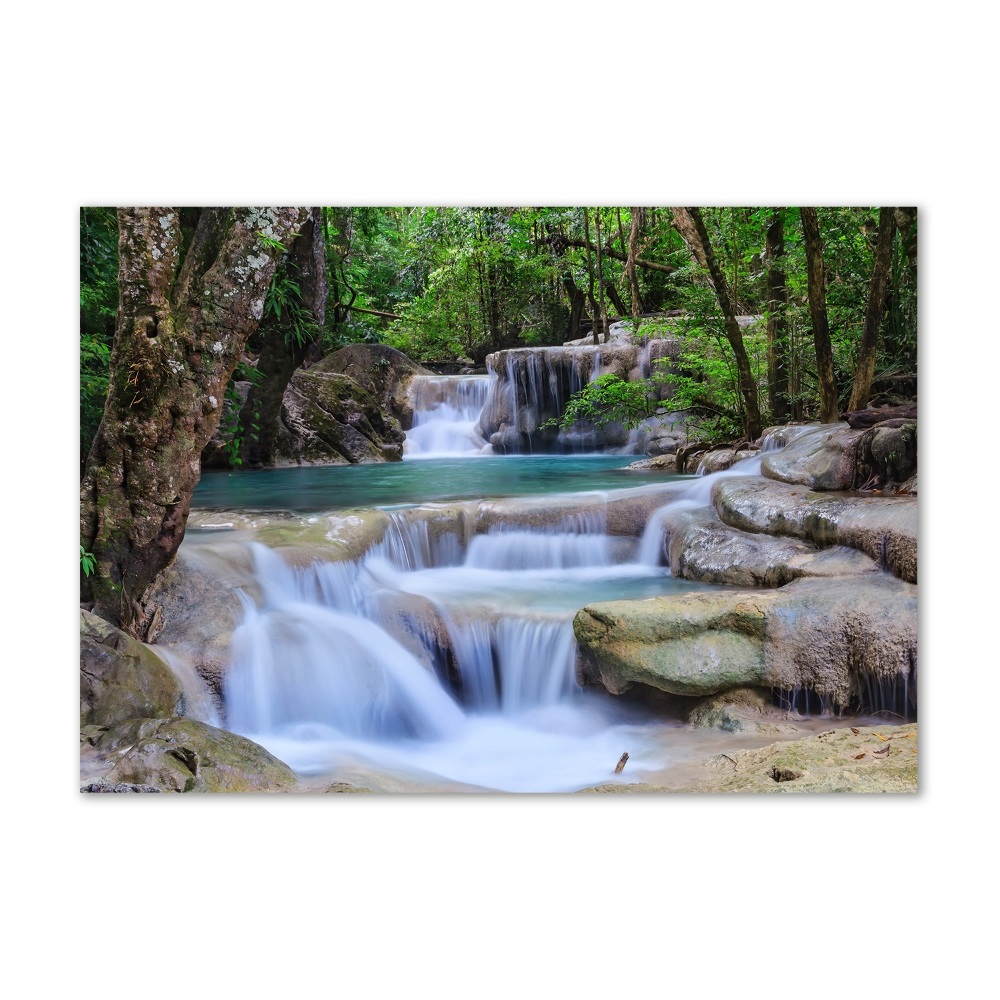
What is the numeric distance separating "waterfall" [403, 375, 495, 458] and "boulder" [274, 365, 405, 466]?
9.1 inches

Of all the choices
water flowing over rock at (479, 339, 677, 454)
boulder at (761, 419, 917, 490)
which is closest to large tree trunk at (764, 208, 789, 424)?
boulder at (761, 419, 917, 490)

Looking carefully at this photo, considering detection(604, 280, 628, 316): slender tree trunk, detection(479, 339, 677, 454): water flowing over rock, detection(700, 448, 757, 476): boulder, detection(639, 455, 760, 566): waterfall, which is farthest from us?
detection(604, 280, 628, 316): slender tree trunk

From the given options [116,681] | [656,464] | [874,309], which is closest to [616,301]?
[656,464]

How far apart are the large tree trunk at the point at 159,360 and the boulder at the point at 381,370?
2.45 m

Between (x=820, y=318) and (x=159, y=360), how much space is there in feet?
10.2

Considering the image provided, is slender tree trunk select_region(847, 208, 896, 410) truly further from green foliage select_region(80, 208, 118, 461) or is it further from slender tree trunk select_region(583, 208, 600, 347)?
green foliage select_region(80, 208, 118, 461)

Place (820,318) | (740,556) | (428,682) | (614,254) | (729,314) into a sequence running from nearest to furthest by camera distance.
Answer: (428,682) < (740,556) < (820,318) < (614,254) < (729,314)

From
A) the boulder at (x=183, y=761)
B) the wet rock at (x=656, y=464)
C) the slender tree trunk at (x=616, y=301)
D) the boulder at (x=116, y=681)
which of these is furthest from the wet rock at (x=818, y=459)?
the boulder at (x=116, y=681)

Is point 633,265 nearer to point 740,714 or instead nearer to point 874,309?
point 874,309

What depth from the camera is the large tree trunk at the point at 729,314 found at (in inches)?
168

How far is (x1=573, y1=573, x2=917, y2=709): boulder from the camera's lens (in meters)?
3.33

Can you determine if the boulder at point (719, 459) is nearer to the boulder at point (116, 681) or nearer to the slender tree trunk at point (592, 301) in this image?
the slender tree trunk at point (592, 301)

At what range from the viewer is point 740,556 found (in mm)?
4160

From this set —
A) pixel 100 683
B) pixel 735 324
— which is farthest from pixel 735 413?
pixel 100 683
